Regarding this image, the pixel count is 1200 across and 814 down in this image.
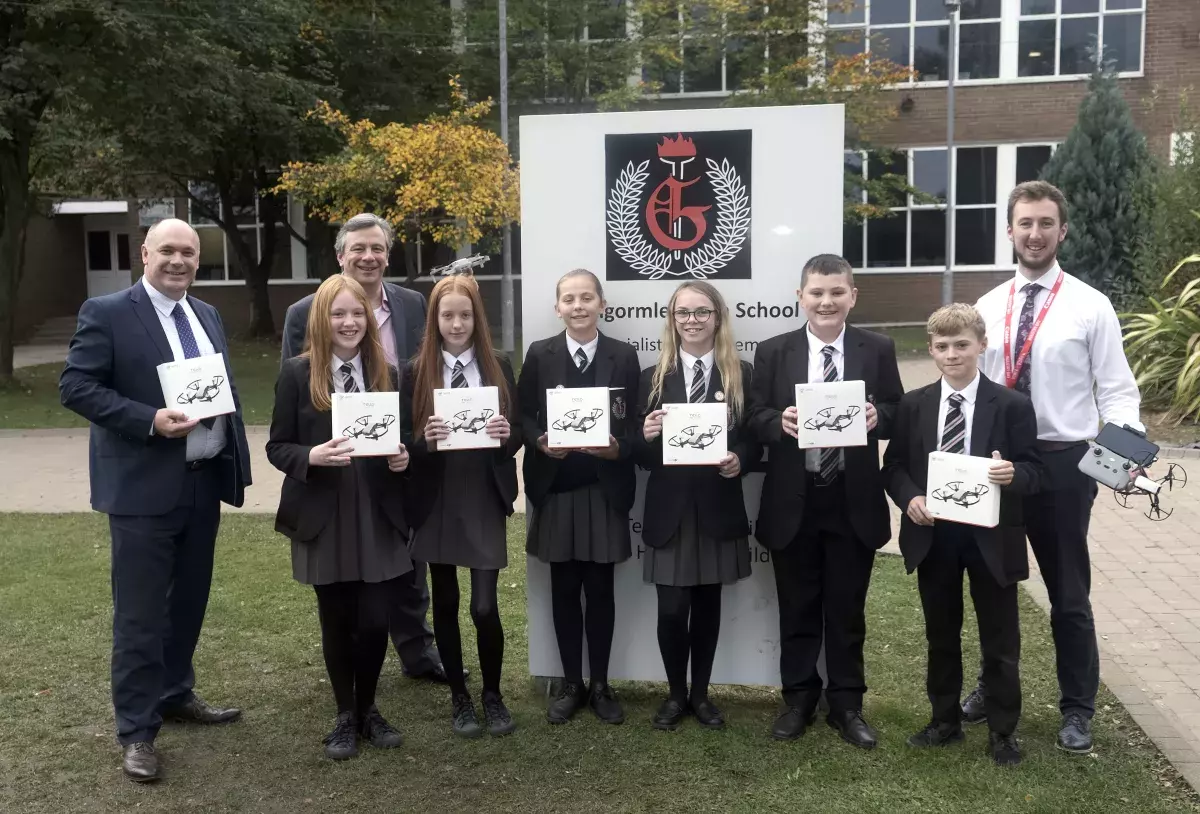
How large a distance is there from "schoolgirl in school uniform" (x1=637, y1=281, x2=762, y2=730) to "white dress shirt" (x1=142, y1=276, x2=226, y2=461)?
1786 millimetres

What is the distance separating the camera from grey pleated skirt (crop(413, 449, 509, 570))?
171 inches

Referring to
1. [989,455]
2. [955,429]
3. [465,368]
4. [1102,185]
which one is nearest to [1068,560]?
[989,455]

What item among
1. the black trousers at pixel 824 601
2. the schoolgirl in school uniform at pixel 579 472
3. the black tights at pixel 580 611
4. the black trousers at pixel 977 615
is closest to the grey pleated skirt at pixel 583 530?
the schoolgirl in school uniform at pixel 579 472

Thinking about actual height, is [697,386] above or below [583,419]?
above

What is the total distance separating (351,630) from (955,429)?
2.58 metres

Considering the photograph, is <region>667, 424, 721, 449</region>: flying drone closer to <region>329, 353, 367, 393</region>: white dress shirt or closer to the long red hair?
the long red hair

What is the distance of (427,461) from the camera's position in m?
4.39

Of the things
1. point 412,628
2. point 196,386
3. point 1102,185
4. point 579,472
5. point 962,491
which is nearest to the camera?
point 962,491

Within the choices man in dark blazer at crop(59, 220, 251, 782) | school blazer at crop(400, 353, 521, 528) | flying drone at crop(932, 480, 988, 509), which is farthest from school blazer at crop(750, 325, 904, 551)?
man in dark blazer at crop(59, 220, 251, 782)

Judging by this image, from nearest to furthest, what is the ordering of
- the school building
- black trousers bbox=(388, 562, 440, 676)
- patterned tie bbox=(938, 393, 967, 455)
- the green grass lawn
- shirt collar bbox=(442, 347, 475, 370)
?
the green grass lawn
patterned tie bbox=(938, 393, 967, 455)
shirt collar bbox=(442, 347, 475, 370)
black trousers bbox=(388, 562, 440, 676)
the school building

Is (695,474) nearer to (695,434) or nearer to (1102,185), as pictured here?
(695,434)

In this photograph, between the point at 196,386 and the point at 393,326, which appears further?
the point at 393,326

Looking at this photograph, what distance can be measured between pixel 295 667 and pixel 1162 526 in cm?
646

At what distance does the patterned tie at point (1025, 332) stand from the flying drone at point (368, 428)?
2524mm
